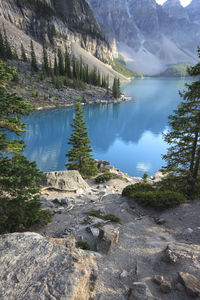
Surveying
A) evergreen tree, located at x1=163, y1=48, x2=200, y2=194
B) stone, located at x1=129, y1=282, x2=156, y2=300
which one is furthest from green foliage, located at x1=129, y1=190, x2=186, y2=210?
stone, located at x1=129, y1=282, x2=156, y2=300

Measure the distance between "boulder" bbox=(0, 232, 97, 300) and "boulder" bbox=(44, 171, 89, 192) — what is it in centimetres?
1055

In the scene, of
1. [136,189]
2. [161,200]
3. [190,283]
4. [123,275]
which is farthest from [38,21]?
[190,283]

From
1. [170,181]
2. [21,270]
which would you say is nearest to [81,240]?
[21,270]

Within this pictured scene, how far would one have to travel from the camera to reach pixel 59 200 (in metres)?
12.9

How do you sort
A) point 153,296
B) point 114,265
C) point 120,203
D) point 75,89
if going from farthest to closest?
point 75,89
point 120,203
point 114,265
point 153,296

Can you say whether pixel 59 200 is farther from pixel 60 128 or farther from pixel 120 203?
pixel 60 128

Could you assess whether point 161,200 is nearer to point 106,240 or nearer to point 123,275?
point 106,240

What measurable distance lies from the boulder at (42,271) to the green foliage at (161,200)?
7423 millimetres

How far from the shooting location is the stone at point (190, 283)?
4.32m

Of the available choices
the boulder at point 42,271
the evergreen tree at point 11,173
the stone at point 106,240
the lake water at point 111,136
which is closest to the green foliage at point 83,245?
the stone at point 106,240

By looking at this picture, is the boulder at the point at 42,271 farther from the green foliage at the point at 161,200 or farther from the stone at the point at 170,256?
the green foliage at the point at 161,200

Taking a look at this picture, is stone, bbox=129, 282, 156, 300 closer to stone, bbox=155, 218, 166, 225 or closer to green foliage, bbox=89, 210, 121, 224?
green foliage, bbox=89, 210, 121, 224

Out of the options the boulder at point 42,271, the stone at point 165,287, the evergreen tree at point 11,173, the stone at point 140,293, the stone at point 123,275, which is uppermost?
the evergreen tree at point 11,173

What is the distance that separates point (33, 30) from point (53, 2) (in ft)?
263
